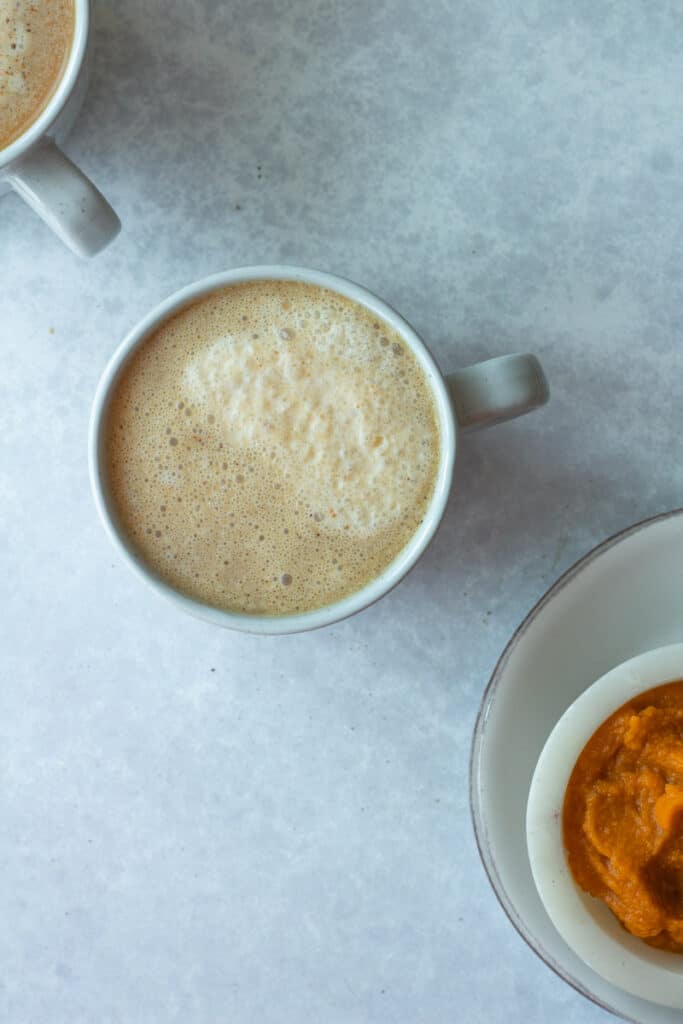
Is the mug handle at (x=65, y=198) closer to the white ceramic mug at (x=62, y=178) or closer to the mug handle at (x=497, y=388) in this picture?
the white ceramic mug at (x=62, y=178)

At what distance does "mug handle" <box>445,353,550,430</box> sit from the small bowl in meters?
0.23

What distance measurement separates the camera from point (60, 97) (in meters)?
0.94

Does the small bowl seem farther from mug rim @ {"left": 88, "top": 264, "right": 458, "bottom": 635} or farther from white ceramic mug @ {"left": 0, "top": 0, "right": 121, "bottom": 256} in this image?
white ceramic mug @ {"left": 0, "top": 0, "right": 121, "bottom": 256}

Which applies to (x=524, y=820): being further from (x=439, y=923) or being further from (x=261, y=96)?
(x=261, y=96)

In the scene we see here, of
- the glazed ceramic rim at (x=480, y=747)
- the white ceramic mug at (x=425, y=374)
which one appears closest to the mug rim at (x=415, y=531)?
the white ceramic mug at (x=425, y=374)

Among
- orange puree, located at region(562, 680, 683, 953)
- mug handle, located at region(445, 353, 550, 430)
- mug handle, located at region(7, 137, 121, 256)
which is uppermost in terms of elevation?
mug handle, located at region(7, 137, 121, 256)

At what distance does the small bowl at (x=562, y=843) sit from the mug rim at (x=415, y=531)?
0.63 feet

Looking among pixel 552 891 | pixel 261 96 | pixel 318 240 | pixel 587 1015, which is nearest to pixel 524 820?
pixel 552 891

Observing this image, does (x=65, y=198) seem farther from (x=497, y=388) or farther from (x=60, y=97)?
(x=497, y=388)

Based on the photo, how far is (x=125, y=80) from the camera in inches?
43.1

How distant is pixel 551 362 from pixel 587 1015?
64 cm

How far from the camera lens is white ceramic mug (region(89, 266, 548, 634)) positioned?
91cm

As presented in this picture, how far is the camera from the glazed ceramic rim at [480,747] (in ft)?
→ 3.24

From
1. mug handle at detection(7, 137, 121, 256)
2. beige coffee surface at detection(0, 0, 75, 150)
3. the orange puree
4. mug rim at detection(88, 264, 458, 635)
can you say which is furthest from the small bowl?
beige coffee surface at detection(0, 0, 75, 150)
